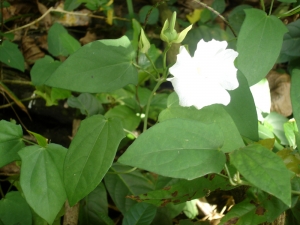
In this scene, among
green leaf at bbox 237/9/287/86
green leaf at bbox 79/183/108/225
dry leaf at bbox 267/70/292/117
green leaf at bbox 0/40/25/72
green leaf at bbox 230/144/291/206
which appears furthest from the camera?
dry leaf at bbox 267/70/292/117

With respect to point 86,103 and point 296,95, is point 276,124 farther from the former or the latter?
point 86,103

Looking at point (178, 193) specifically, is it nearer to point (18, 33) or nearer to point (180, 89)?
point (180, 89)

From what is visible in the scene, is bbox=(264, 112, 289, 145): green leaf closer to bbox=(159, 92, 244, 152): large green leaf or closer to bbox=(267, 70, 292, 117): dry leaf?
bbox=(267, 70, 292, 117): dry leaf

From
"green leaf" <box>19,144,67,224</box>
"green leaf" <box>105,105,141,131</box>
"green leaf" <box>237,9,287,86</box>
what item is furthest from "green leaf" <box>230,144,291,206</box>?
"green leaf" <box>105,105,141,131</box>

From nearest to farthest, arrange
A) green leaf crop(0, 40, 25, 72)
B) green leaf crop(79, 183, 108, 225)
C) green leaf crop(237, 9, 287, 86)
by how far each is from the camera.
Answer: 1. green leaf crop(237, 9, 287, 86)
2. green leaf crop(79, 183, 108, 225)
3. green leaf crop(0, 40, 25, 72)

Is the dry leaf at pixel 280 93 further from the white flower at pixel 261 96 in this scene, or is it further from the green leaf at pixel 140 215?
the green leaf at pixel 140 215

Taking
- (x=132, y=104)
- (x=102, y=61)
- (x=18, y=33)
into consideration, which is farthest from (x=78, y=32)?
(x=102, y=61)

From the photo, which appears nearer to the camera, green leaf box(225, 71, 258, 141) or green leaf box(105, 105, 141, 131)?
green leaf box(225, 71, 258, 141)
